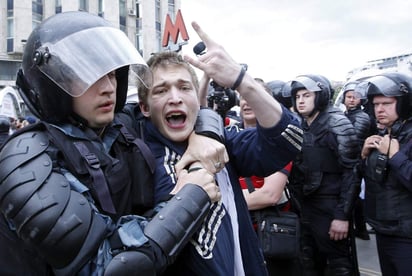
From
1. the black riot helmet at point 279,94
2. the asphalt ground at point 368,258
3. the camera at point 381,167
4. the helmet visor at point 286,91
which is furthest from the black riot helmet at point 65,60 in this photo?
the asphalt ground at point 368,258

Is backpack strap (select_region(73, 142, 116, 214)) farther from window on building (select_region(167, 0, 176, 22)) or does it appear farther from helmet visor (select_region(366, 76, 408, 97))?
window on building (select_region(167, 0, 176, 22))

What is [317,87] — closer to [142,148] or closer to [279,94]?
[279,94]

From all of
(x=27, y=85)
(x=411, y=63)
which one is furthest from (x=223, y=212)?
(x=411, y=63)

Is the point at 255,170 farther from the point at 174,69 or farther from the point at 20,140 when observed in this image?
the point at 20,140

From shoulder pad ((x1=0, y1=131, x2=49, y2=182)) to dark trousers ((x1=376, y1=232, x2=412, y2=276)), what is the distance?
8.36 ft

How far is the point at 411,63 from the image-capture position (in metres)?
9.63

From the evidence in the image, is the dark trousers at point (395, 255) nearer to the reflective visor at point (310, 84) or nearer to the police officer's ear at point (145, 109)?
the reflective visor at point (310, 84)

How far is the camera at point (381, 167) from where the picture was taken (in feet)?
9.70

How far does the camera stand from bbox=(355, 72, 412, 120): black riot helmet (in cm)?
309

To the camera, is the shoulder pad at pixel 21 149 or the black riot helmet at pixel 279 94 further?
the black riot helmet at pixel 279 94

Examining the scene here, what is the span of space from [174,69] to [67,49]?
518 mm

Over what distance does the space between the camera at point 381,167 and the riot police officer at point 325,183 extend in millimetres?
513

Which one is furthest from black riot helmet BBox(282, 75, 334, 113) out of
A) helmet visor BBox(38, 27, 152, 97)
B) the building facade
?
the building facade

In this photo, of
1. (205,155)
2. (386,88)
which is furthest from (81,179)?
(386,88)
